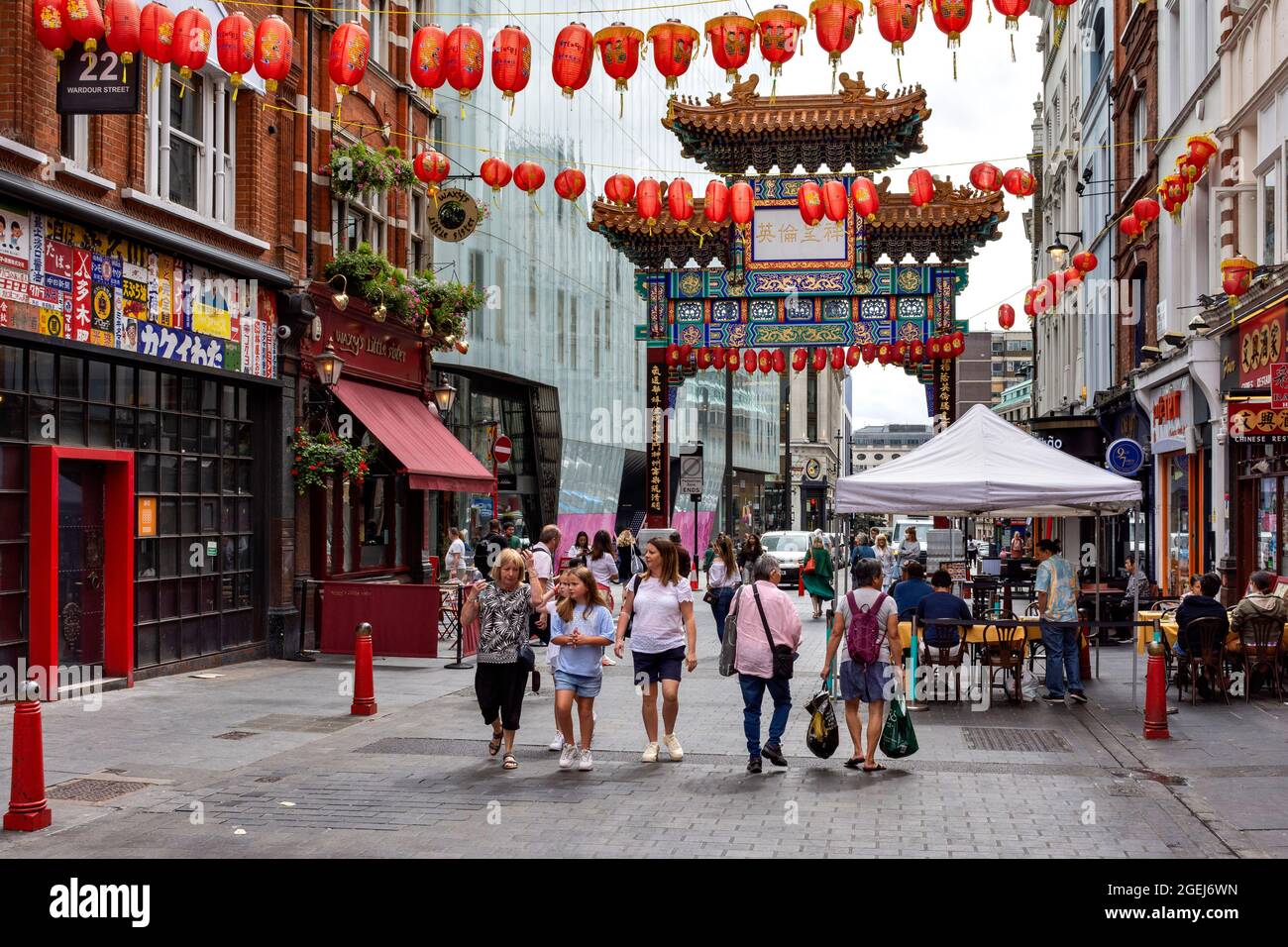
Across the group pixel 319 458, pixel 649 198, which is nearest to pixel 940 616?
pixel 319 458

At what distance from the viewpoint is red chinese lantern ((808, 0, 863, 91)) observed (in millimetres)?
13703

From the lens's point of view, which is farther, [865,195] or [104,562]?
[865,195]

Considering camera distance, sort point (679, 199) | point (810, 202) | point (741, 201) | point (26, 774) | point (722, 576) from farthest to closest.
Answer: point (741, 201), point (810, 202), point (679, 199), point (722, 576), point (26, 774)

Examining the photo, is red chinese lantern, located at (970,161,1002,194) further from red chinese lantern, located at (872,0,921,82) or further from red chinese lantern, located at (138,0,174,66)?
red chinese lantern, located at (138,0,174,66)

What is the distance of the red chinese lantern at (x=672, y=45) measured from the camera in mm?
14305

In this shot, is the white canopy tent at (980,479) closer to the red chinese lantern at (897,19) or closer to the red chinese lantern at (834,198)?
the red chinese lantern at (897,19)

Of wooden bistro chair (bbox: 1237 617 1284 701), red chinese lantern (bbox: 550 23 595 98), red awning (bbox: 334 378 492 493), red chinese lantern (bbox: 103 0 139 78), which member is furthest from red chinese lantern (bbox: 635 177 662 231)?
wooden bistro chair (bbox: 1237 617 1284 701)

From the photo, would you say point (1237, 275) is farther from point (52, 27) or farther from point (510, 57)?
point (52, 27)

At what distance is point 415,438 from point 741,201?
8.04 meters

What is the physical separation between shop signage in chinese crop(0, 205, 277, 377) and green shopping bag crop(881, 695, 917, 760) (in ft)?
28.4

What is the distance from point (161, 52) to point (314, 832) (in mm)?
7833

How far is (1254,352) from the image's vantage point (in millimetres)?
17875

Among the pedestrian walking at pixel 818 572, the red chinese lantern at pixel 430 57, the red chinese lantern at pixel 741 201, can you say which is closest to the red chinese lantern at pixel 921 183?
the red chinese lantern at pixel 741 201

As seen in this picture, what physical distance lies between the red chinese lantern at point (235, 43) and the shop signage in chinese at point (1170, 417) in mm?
16535
